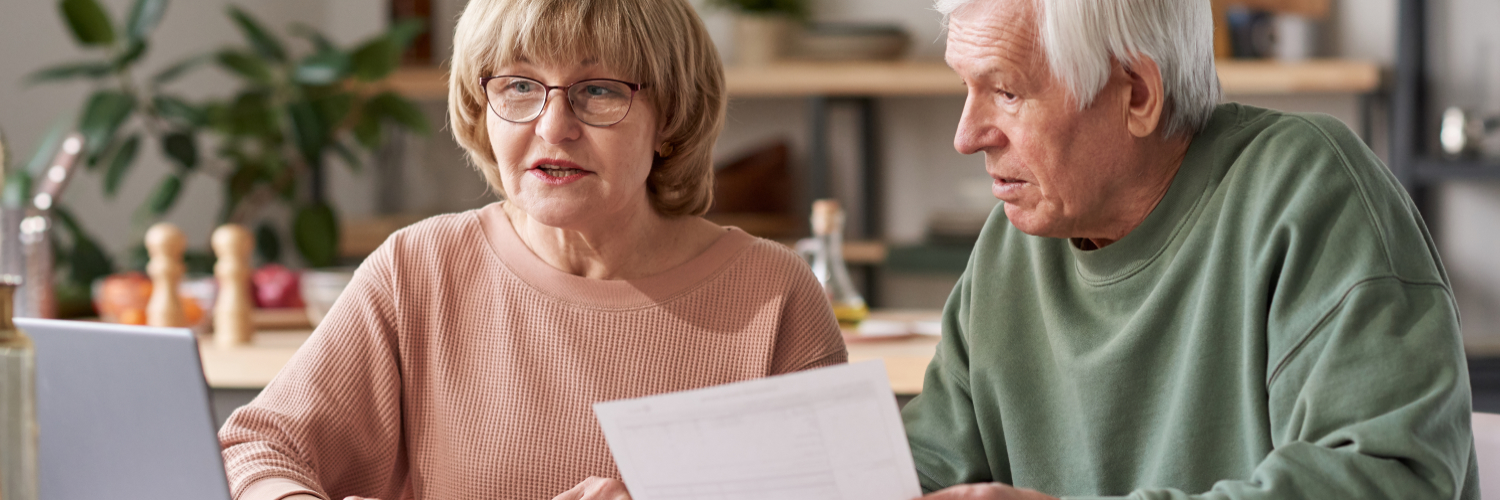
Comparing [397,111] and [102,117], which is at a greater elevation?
[102,117]

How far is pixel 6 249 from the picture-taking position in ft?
7.05

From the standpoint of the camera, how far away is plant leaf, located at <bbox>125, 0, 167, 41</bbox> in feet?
11.3

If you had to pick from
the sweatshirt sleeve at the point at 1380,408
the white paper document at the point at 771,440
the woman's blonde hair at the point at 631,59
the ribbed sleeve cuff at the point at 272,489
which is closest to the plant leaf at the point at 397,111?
the woman's blonde hair at the point at 631,59

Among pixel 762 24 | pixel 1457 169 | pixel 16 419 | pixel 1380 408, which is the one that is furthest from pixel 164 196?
pixel 1457 169

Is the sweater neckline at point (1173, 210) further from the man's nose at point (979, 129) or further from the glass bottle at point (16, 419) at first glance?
the glass bottle at point (16, 419)

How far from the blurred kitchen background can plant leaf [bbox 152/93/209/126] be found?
0.44 ft

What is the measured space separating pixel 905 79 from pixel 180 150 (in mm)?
2069

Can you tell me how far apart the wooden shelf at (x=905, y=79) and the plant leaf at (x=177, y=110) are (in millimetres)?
689

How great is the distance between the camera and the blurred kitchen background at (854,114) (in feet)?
12.4

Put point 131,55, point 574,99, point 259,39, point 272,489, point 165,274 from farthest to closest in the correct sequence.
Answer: point 259,39, point 131,55, point 165,274, point 574,99, point 272,489

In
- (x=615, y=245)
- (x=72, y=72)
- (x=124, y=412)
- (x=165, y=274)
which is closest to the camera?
(x=124, y=412)

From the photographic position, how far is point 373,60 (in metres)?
3.73

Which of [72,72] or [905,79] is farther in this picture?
[905,79]

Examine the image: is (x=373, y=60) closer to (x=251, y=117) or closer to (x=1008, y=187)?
(x=251, y=117)
